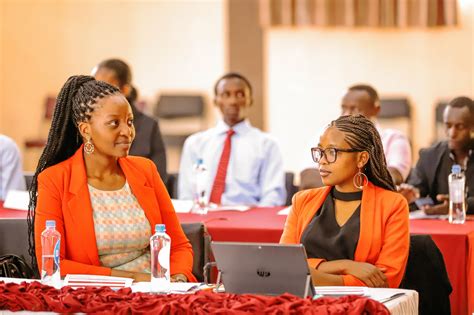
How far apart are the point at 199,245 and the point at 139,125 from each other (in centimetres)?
240

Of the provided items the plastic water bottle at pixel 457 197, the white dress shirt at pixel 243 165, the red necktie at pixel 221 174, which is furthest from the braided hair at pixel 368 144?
the red necktie at pixel 221 174

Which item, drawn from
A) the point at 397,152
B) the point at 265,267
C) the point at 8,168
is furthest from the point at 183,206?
the point at 265,267

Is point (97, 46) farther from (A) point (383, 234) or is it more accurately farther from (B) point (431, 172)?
(A) point (383, 234)

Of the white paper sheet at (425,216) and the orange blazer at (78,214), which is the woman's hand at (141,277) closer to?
the orange blazer at (78,214)

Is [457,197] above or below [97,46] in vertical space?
below

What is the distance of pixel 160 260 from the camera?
3459mm

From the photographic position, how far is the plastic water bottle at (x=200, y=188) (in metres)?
5.55

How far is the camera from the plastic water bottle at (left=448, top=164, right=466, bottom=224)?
16.5 feet

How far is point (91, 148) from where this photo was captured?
3.79 m

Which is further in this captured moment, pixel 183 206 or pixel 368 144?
pixel 183 206

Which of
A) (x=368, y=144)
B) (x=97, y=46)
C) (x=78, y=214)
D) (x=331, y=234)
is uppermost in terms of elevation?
(x=97, y=46)

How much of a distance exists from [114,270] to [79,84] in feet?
2.42

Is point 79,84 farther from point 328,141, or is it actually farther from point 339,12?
point 339,12

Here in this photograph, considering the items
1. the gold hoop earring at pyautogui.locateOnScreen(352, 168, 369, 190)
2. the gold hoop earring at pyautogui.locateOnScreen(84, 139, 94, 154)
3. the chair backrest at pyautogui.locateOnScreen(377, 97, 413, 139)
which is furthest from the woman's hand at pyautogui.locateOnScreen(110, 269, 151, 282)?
the chair backrest at pyautogui.locateOnScreen(377, 97, 413, 139)
